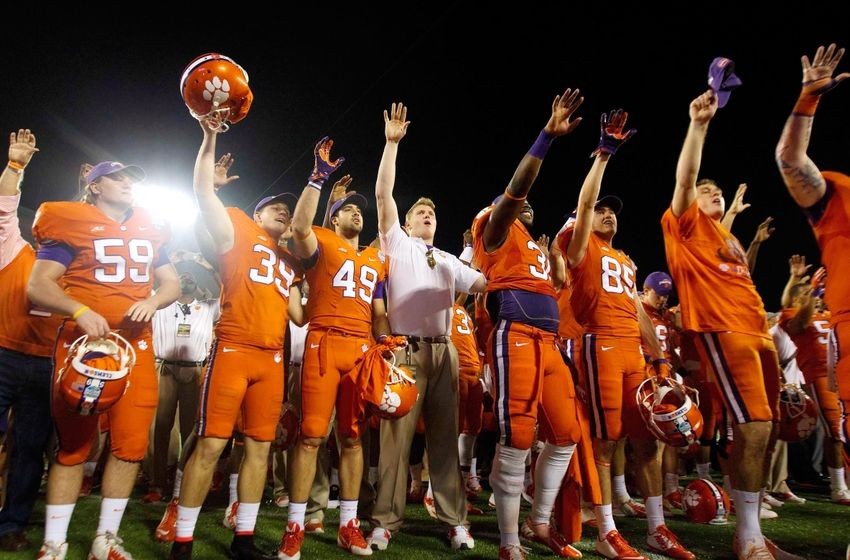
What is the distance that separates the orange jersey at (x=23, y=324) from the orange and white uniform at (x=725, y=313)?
4909 millimetres

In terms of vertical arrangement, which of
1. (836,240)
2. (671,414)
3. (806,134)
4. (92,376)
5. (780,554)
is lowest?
(780,554)

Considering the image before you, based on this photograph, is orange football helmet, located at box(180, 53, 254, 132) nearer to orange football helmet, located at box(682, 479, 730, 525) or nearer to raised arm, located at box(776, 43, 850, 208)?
raised arm, located at box(776, 43, 850, 208)

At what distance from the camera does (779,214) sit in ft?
51.3

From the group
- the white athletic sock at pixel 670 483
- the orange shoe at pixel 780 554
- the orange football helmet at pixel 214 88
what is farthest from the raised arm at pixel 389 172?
the white athletic sock at pixel 670 483

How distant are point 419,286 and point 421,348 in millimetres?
541

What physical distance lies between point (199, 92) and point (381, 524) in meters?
3.49

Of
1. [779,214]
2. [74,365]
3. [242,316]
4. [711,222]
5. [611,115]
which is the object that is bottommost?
[74,365]

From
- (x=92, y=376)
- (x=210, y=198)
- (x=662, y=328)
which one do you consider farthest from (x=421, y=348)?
(x=662, y=328)

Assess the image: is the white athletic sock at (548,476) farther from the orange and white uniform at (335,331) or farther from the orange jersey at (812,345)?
the orange jersey at (812,345)

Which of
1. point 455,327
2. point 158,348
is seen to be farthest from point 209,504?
point 455,327

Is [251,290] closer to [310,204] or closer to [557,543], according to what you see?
[310,204]

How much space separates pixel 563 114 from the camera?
3705mm

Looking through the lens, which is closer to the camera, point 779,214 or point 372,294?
point 372,294

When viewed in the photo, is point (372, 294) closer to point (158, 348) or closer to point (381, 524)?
point (381, 524)
